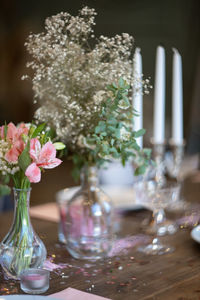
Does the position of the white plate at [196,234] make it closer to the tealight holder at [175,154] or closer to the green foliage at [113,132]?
the green foliage at [113,132]

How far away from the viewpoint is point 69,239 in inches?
49.8

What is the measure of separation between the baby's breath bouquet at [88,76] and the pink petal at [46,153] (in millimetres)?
178

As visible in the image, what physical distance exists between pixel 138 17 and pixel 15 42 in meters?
2.52

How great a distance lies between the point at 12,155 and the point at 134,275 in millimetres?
392

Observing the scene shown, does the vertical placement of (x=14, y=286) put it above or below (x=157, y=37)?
below

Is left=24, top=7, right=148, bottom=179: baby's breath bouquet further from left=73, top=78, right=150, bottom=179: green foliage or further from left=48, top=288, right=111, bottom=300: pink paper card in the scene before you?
left=48, top=288, right=111, bottom=300: pink paper card

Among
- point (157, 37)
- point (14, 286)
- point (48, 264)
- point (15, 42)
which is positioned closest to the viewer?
point (14, 286)

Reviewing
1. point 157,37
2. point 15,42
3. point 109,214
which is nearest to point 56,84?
point 109,214

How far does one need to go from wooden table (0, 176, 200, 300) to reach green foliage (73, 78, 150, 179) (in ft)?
0.86

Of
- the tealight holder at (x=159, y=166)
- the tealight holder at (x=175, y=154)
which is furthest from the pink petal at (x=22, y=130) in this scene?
the tealight holder at (x=175, y=154)

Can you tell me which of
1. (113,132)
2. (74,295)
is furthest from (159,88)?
(74,295)

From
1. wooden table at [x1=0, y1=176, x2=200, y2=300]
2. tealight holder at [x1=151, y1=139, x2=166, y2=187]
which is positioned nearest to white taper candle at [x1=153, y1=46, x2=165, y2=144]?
tealight holder at [x1=151, y1=139, x2=166, y2=187]

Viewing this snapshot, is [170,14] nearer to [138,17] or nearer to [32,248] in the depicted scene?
[138,17]

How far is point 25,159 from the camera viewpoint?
983 mm
